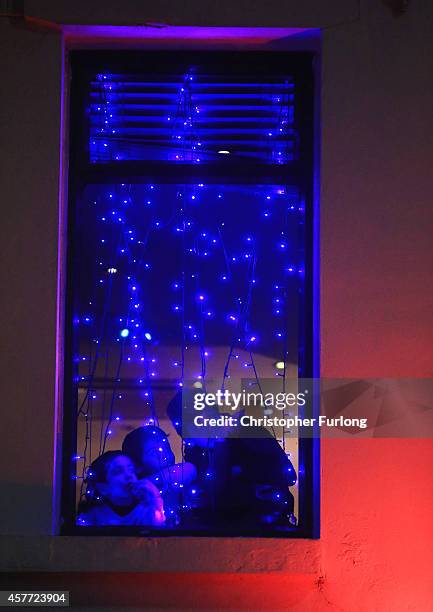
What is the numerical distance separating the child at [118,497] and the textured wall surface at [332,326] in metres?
0.25

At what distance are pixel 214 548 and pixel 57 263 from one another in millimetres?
1516

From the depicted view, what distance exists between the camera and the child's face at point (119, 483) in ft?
9.99

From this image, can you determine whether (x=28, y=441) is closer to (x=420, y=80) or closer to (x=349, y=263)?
(x=349, y=263)

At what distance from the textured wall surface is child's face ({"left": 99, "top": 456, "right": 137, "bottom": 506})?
323 millimetres

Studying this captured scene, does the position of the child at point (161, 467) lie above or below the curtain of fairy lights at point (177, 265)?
below

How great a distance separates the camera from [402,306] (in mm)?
2922

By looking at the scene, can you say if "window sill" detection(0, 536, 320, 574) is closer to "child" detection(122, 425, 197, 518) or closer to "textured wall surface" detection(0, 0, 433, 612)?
"textured wall surface" detection(0, 0, 433, 612)

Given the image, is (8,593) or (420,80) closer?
(8,593)

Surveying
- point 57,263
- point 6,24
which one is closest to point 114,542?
point 57,263

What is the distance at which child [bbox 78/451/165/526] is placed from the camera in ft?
9.79

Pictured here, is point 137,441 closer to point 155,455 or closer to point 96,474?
point 155,455

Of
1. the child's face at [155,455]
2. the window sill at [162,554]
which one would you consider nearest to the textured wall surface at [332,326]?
the window sill at [162,554]

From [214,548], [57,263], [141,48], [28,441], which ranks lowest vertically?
[214,548]

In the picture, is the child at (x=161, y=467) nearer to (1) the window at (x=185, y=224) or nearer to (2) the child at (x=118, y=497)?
(1) the window at (x=185, y=224)
